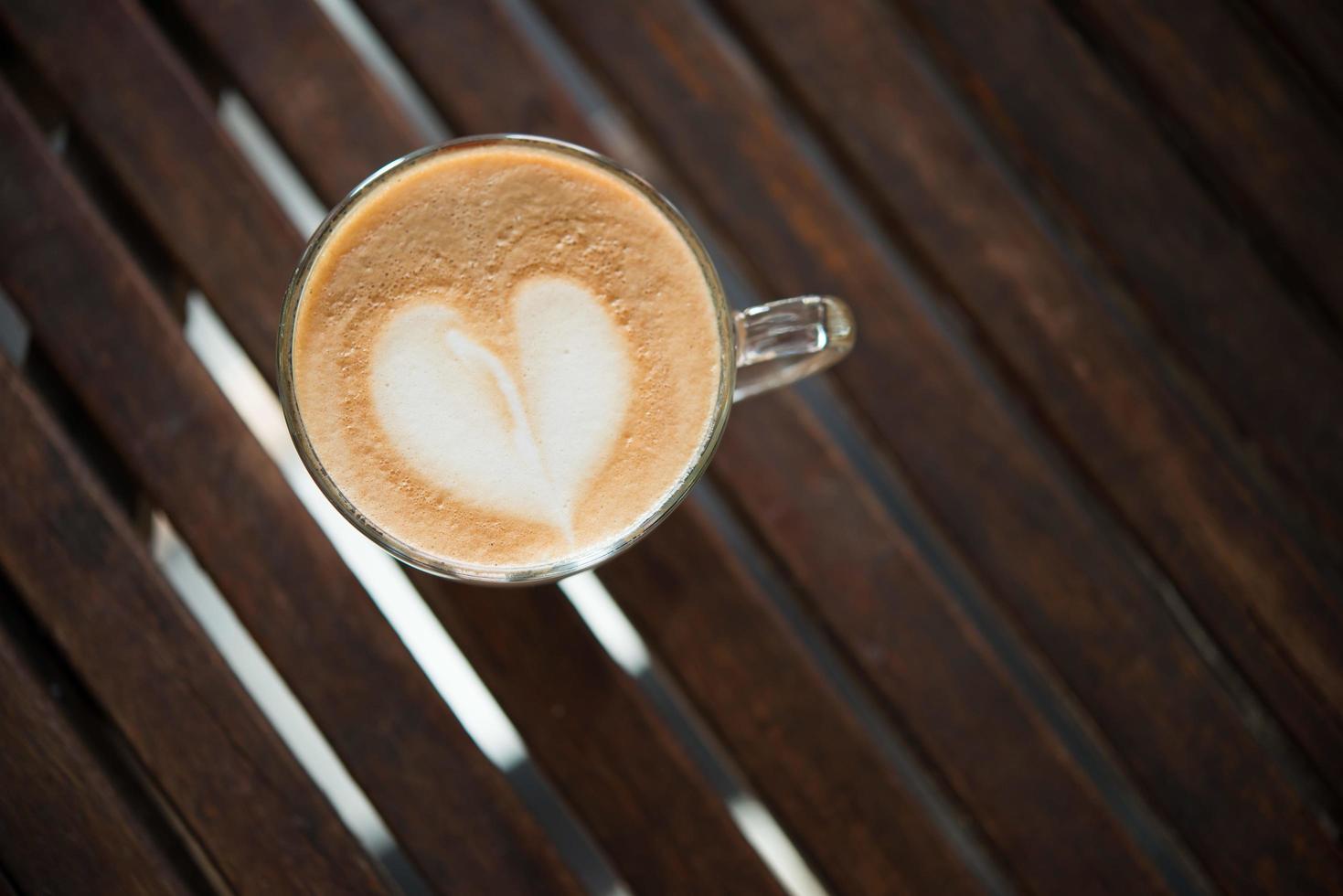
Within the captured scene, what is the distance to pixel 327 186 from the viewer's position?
791 mm

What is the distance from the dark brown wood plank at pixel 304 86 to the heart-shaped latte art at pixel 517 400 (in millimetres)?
238

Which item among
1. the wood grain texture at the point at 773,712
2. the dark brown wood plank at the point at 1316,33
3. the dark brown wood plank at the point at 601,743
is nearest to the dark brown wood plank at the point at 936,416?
the wood grain texture at the point at 773,712

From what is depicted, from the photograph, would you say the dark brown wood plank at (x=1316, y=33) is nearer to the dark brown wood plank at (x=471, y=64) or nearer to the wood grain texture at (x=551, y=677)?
the dark brown wood plank at (x=471, y=64)

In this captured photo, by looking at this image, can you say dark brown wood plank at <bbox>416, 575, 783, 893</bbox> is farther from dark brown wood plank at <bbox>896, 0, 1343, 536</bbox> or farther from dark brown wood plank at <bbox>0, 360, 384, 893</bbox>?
dark brown wood plank at <bbox>896, 0, 1343, 536</bbox>

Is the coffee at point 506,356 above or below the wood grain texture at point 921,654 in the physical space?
above

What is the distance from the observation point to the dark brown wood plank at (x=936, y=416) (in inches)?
31.9

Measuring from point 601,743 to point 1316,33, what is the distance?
Answer: 81 centimetres

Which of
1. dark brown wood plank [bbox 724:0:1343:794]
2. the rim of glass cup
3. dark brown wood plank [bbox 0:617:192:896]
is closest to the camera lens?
the rim of glass cup

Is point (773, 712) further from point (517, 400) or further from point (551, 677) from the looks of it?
point (517, 400)

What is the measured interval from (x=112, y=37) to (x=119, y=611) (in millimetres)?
432

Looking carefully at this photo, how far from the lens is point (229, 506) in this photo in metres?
0.77

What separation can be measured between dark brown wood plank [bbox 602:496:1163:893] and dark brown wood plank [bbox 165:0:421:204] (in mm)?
367

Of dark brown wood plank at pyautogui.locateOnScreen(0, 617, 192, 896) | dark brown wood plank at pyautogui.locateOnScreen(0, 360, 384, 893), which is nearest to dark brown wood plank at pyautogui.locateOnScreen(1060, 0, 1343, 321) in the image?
dark brown wood plank at pyautogui.locateOnScreen(0, 360, 384, 893)

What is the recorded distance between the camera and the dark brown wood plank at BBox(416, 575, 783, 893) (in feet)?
2.52
